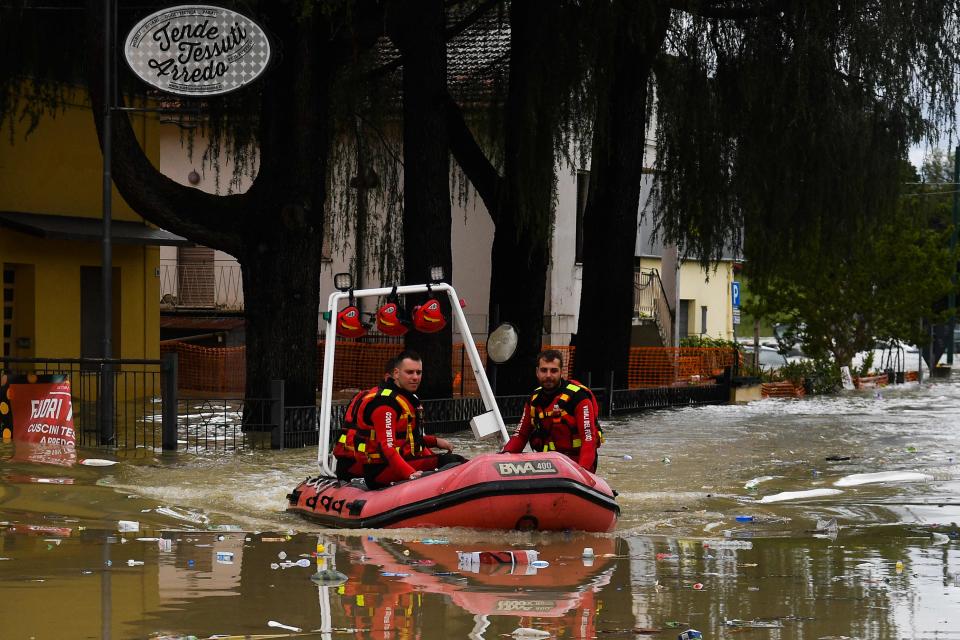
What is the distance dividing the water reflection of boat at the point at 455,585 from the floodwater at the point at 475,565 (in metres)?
0.02

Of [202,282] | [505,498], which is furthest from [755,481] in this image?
[202,282]

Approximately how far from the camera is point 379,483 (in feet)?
35.7

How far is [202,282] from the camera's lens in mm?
36969

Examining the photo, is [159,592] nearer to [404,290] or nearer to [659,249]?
[404,290]

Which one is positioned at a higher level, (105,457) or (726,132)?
(726,132)

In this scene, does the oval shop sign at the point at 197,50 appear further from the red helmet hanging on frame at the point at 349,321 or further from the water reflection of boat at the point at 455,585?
the water reflection of boat at the point at 455,585

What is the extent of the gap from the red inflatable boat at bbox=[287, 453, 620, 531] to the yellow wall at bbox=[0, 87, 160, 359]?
13.7 m

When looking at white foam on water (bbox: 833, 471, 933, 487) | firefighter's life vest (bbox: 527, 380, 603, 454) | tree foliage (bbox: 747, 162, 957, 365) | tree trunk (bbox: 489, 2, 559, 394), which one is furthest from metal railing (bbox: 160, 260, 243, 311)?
firefighter's life vest (bbox: 527, 380, 603, 454)

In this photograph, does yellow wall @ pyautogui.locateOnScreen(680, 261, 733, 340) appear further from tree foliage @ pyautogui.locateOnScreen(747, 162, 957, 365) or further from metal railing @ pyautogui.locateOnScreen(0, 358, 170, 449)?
metal railing @ pyautogui.locateOnScreen(0, 358, 170, 449)

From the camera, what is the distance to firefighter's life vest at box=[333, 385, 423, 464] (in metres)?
10.7

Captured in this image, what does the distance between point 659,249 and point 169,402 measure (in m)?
26.6

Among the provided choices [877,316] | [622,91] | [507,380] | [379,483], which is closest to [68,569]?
[379,483]

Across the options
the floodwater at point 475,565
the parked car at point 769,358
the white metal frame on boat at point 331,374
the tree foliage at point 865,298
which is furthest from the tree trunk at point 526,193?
the parked car at point 769,358

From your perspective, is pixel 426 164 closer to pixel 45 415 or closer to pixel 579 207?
pixel 45 415
